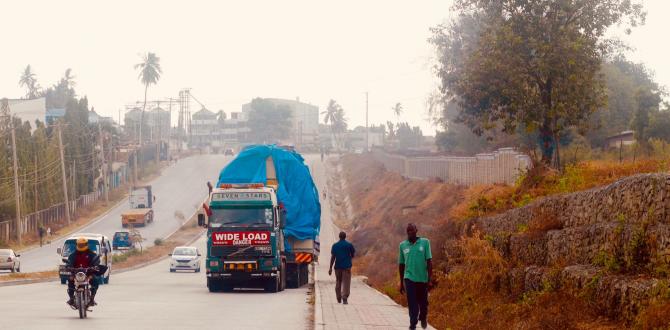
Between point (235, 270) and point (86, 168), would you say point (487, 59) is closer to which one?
point (235, 270)

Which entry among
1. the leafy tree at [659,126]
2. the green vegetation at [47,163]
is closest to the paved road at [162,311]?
the leafy tree at [659,126]

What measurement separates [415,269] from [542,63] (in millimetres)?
18414

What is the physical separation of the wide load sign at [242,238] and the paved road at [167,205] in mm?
35461

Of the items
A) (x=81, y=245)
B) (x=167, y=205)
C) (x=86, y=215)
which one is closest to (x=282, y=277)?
(x=81, y=245)

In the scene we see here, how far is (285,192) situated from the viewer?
112ft

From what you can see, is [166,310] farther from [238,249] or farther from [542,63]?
[542,63]

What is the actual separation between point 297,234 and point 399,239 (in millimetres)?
20835

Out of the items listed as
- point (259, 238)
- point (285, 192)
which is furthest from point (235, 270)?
point (285, 192)

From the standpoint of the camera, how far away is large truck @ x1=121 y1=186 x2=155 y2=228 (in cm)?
10125

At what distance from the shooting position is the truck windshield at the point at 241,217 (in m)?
31.6

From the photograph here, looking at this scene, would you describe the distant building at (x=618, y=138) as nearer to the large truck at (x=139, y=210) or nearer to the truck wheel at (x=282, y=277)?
the truck wheel at (x=282, y=277)

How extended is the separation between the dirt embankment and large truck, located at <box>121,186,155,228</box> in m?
71.9

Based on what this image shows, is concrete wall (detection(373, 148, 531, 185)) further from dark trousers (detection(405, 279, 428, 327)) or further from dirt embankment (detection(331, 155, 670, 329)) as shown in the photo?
dark trousers (detection(405, 279, 428, 327))

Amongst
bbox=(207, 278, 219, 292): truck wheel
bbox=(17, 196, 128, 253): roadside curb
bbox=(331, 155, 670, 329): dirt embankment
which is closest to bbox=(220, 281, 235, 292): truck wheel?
bbox=(207, 278, 219, 292): truck wheel
